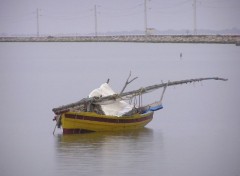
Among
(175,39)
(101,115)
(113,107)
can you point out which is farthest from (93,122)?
(175,39)

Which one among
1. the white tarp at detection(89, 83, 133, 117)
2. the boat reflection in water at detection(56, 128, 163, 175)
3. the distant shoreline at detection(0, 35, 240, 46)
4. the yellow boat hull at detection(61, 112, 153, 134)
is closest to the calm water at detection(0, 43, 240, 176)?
the boat reflection in water at detection(56, 128, 163, 175)

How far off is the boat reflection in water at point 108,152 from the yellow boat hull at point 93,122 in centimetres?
23

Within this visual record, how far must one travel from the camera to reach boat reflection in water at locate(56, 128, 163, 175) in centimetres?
2781

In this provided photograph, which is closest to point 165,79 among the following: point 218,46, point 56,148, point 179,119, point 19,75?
point 19,75

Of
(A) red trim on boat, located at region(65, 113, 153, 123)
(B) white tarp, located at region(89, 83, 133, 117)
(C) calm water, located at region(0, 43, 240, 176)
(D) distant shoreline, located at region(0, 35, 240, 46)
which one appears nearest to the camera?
(C) calm water, located at region(0, 43, 240, 176)

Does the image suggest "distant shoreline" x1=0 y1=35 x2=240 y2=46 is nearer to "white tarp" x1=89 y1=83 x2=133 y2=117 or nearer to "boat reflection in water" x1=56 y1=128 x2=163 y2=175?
"white tarp" x1=89 y1=83 x2=133 y2=117

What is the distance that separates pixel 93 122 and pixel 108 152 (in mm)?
2649

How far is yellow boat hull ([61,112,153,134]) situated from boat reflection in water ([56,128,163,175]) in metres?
0.23

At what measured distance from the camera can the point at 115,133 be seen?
34.0m

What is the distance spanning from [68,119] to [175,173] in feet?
22.0

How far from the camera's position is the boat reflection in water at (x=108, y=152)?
27.8m

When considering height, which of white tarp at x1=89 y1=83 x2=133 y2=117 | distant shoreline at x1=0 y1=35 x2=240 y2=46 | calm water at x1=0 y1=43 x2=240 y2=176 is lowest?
calm water at x1=0 y1=43 x2=240 y2=176

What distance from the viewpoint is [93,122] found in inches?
1304

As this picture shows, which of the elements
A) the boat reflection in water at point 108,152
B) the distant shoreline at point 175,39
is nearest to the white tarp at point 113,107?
the boat reflection in water at point 108,152
